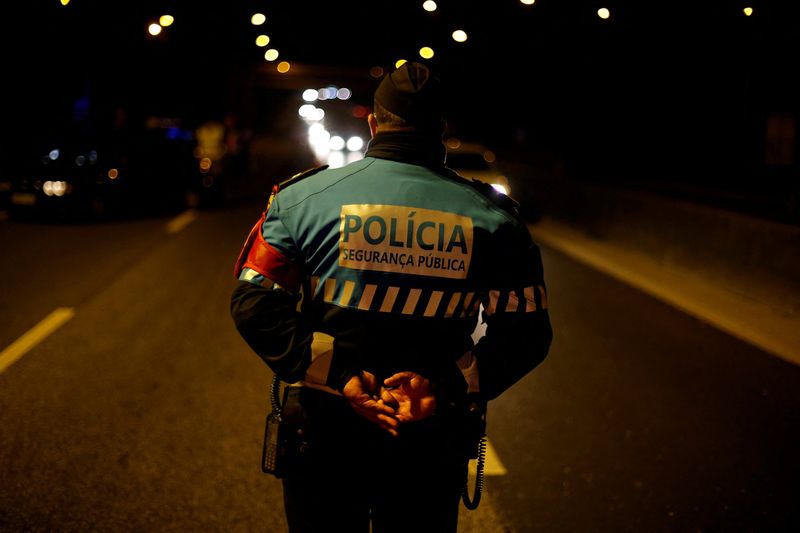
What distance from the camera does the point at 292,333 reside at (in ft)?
7.16

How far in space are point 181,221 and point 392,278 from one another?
46.4 feet

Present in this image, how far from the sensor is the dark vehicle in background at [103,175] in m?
14.8

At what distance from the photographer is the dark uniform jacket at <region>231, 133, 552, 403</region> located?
7.03 feet

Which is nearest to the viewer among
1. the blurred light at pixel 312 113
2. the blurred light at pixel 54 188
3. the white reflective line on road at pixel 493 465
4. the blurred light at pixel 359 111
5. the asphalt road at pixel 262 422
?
Result: the asphalt road at pixel 262 422

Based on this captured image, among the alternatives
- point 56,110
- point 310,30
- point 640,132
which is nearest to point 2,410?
point 310,30

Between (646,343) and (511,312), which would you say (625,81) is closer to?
(646,343)

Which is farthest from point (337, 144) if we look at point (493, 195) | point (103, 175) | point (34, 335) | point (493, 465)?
point (493, 195)

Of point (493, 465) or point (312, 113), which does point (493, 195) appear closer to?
point (493, 465)

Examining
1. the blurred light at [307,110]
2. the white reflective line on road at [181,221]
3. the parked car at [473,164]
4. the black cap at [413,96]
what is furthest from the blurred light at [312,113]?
the black cap at [413,96]

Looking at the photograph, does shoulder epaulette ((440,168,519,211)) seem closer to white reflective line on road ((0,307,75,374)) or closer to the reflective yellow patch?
the reflective yellow patch

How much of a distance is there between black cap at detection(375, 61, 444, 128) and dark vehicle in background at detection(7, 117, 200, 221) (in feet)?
46.2

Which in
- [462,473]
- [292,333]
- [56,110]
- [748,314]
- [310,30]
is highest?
[310,30]

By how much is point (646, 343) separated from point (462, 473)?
547 cm

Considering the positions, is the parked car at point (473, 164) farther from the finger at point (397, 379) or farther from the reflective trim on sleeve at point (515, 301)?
the finger at point (397, 379)
